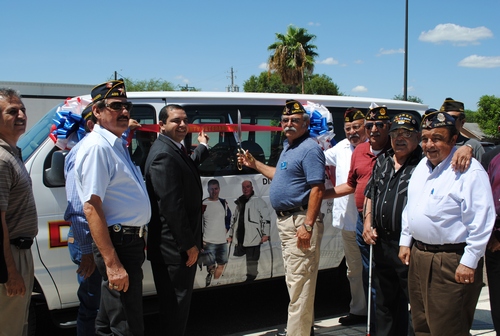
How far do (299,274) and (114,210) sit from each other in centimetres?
171

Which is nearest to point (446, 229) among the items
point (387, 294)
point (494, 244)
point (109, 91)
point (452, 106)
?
point (494, 244)

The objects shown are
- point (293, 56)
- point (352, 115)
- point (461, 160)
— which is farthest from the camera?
point (293, 56)

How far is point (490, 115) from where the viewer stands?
38094mm

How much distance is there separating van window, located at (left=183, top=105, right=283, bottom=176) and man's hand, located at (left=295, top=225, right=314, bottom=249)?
902 mm

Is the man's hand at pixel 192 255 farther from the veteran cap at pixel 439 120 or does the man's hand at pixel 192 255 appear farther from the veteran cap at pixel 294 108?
the veteran cap at pixel 439 120

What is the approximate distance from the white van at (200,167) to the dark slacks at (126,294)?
952 millimetres

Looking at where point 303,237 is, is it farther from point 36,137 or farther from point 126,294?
point 36,137

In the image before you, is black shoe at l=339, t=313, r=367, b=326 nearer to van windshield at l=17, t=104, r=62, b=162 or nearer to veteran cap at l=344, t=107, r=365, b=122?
veteran cap at l=344, t=107, r=365, b=122

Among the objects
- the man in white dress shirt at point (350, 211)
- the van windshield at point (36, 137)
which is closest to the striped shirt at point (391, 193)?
the man in white dress shirt at point (350, 211)

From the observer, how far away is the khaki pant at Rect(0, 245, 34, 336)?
2801 mm

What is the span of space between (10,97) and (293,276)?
2.52 meters

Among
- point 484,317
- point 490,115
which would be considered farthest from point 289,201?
point 490,115

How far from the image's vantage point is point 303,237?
3.83 meters

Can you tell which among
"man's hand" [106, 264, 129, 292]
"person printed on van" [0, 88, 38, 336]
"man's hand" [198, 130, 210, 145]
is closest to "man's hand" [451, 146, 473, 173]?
"man's hand" [198, 130, 210, 145]
